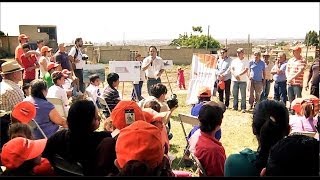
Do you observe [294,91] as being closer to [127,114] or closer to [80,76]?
[80,76]

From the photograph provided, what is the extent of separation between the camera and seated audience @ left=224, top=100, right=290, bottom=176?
6.65ft

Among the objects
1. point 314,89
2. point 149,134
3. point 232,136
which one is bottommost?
point 232,136

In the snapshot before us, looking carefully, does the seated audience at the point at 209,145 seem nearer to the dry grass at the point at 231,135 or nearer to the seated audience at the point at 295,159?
the seated audience at the point at 295,159

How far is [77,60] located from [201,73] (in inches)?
125

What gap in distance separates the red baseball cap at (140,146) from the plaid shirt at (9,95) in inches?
104

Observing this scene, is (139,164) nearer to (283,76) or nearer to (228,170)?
(228,170)

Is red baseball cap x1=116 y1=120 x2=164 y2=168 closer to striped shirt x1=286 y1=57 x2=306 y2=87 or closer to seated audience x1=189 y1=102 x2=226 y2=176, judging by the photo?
seated audience x1=189 y1=102 x2=226 y2=176

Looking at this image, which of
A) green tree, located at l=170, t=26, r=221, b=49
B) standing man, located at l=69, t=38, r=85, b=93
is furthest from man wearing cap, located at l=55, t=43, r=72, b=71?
green tree, located at l=170, t=26, r=221, b=49

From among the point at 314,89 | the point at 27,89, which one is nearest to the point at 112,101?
the point at 27,89

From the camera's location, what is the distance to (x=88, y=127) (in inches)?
98.4

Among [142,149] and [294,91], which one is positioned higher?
[142,149]

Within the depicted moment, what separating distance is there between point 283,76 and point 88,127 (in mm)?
6694

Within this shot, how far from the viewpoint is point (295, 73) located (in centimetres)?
746

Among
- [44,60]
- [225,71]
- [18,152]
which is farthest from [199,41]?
[18,152]
